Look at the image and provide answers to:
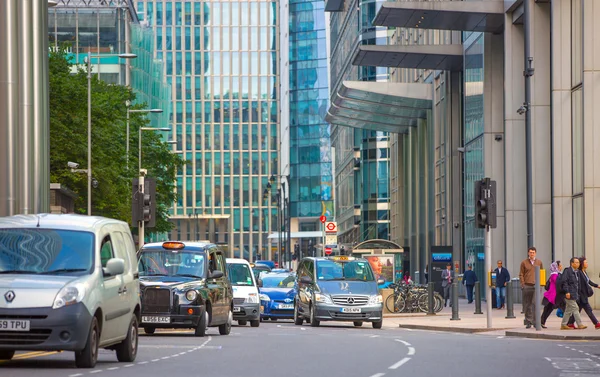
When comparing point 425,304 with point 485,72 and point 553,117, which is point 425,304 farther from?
point 485,72

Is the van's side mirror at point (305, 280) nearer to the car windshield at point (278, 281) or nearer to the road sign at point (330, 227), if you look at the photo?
the car windshield at point (278, 281)

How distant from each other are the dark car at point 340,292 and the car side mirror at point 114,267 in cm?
1794

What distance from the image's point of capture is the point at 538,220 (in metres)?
50.5

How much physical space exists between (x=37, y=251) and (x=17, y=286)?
3.82 feet

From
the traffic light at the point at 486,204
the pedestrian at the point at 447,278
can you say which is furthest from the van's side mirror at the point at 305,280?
the pedestrian at the point at 447,278

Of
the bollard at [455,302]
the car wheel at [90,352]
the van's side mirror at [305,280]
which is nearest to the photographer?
the car wheel at [90,352]

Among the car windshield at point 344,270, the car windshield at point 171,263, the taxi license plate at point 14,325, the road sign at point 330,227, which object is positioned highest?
the road sign at point 330,227

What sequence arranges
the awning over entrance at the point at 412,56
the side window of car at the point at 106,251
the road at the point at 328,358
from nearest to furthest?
1. the road at the point at 328,358
2. the side window of car at the point at 106,251
3. the awning over entrance at the point at 412,56

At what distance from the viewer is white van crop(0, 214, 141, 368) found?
51.2ft

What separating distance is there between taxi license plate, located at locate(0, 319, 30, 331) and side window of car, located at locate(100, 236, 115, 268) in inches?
69.5

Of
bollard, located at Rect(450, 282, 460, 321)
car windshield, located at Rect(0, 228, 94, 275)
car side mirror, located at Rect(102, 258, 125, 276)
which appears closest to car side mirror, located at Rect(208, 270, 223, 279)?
car windshield, located at Rect(0, 228, 94, 275)

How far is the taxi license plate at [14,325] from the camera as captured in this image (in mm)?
15547

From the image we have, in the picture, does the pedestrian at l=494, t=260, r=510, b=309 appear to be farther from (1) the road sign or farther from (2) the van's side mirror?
(1) the road sign

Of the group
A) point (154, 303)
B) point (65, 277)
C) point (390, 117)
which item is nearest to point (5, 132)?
point (154, 303)
